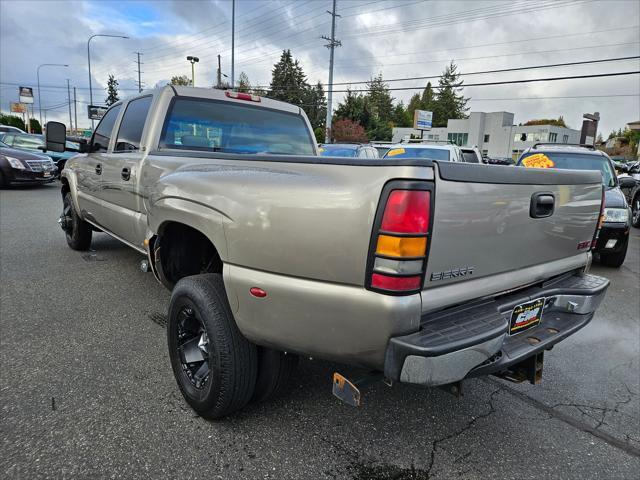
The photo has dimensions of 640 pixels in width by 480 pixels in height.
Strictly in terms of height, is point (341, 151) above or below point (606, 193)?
above

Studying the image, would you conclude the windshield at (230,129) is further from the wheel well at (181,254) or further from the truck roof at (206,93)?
the wheel well at (181,254)

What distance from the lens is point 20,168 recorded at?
1260 cm

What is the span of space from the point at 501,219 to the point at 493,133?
69.9 metres

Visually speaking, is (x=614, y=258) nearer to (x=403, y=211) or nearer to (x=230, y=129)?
(x=230, y=129)

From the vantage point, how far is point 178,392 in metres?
2.71

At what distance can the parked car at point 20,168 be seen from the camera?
492 inches

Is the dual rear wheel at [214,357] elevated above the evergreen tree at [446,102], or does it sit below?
below

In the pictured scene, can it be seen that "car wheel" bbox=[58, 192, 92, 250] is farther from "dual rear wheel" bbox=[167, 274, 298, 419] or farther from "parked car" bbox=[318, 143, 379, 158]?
"parked car" bbox=[318, 143, 379, 158]

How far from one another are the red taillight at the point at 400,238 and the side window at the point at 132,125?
2826mm

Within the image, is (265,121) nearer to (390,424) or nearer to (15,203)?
(390,424)

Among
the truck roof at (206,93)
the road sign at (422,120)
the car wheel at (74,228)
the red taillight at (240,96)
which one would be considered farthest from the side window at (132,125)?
the road sign at (422,120)

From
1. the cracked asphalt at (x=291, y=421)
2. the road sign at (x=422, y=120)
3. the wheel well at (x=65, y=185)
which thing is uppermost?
the road sign at (x=422, y=120)

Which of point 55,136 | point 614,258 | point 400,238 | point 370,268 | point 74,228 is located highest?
point 55,136

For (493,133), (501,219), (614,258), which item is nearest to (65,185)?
(501,219)
